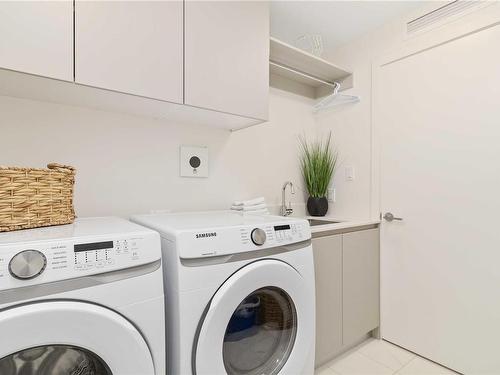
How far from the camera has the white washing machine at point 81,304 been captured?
645 millimetres

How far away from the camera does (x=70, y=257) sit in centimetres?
72

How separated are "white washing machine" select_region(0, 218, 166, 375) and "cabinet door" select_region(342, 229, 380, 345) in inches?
50.8

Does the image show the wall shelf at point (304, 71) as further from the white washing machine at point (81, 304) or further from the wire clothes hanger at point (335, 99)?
the white washing machine at point (81, 304)

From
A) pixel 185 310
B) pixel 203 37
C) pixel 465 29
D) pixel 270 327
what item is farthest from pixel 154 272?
pixel 465 29

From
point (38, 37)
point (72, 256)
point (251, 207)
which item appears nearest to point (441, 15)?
point (251, 207)

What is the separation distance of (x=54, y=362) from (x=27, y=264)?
0.30 m

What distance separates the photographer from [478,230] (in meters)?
1.57

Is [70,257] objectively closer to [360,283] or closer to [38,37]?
[38,37]

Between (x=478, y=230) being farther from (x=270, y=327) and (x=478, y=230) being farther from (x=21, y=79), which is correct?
(x=21, y=79)

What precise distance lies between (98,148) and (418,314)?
2185 mm

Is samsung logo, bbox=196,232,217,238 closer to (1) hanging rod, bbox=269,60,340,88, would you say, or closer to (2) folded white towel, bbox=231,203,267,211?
(2) folded white towel, bbox=231,203,267,211

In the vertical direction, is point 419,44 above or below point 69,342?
above

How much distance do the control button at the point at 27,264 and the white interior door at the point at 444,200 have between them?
77.7 inches

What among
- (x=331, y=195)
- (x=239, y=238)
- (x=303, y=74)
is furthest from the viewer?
(x=331, y=195)
